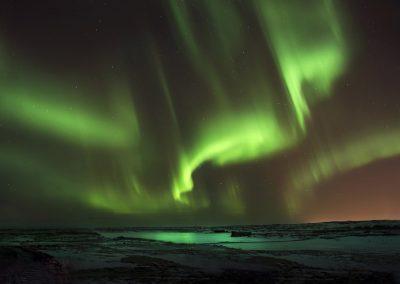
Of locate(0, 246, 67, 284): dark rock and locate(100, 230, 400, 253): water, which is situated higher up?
locate(100, 230, 400, 253): water

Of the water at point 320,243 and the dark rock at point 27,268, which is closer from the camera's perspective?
the dark rock at point 27,268

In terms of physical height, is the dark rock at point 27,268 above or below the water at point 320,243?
below

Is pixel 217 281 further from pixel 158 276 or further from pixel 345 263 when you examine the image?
pixel 345 263

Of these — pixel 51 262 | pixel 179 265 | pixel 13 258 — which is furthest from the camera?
pixel 179 265

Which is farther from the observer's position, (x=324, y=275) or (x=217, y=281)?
(x=324, y=275)

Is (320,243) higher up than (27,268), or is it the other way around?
(320,243)

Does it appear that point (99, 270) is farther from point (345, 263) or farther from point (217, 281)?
point (345, 263)

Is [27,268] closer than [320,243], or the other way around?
[27,268]

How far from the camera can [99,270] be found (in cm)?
1273

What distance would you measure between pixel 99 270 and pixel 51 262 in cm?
143

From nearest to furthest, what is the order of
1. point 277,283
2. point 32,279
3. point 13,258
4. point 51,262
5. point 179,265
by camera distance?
1. point 32,279
2. point 277,283
3. point 13,258
4. point 51,262
5. point 179,265

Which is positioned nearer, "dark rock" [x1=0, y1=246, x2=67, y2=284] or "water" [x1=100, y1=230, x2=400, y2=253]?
"dark rock" [x1=0, y1=246, x2=67, y2=284]

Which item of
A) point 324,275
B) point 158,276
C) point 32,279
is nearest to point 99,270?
point 158,276

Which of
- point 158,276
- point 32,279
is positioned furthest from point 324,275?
point 32,279
